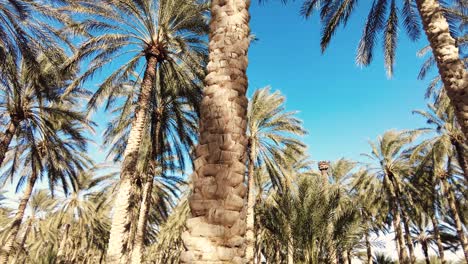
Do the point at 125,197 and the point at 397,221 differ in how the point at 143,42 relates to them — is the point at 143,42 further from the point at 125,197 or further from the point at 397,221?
the point at 397,221

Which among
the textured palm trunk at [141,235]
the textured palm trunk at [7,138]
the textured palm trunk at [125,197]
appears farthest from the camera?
the textured palm trunk at [141,235]

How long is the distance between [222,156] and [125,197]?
23.9ft

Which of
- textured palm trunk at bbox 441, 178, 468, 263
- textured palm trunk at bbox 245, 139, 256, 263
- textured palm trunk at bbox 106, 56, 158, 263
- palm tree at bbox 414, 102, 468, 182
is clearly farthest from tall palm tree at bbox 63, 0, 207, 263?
textured palm trunk at bbox 441, 178, 468, 263

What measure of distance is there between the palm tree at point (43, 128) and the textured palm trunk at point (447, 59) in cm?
1004

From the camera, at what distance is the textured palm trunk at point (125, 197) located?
876 centimetres

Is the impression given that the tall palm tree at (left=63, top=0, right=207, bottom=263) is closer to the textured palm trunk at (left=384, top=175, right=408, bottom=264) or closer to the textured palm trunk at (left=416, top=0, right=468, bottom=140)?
the textured palm trunk at (left=416, top=0, right=468, bottom=140)

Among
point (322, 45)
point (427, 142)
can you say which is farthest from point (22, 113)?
point (427, 142)

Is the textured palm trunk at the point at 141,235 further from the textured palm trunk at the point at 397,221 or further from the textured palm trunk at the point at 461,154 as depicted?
the textured palm trunk at the point at 397,221

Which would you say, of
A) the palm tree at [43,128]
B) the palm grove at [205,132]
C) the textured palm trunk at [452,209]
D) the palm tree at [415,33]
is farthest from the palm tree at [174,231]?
the textured palm trunk at [452,209]

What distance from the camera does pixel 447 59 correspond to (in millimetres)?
6230

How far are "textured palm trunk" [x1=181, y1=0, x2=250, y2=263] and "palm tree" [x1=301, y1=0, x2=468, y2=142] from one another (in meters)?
4.68

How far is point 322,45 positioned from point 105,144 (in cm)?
1158

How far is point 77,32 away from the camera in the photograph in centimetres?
979

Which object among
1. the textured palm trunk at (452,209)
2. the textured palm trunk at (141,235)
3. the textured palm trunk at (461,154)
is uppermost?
the textured palm trunk at (461,154)
